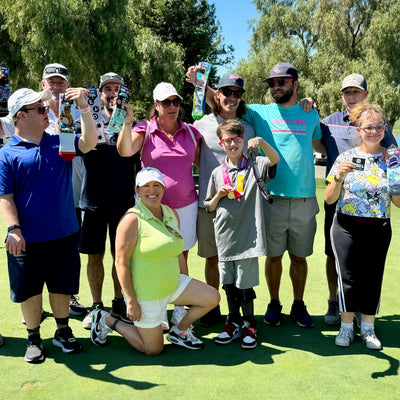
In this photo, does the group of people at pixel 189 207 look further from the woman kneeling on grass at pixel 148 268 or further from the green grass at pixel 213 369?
the green grass at pixel 213 369

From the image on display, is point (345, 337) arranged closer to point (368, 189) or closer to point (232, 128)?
point (368, 189)

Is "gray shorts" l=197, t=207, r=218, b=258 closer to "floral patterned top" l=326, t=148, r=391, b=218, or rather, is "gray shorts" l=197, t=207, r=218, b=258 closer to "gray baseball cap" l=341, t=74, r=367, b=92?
"floral patterned top" l=326, t=148, r=391, b=218

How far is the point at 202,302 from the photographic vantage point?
3.59m

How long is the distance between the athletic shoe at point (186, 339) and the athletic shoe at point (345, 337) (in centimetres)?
115

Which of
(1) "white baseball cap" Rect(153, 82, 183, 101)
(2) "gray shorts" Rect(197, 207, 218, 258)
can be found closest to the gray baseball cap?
(1) "white baseball cap" Rect(153, 82, 183, 101)

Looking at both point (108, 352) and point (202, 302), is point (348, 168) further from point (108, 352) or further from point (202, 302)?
point (108, 352)

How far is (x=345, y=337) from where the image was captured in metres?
3.66

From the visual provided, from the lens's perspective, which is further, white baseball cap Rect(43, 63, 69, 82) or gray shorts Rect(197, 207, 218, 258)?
white baseball cap Rect(43, 63, 69, 82)

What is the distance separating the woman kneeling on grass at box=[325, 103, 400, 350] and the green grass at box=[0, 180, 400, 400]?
0.32 meters

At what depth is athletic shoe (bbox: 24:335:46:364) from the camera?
3.25m

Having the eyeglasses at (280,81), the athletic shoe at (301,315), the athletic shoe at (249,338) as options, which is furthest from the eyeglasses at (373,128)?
the athletic shoe at (249,338)

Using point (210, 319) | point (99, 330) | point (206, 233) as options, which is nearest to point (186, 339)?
point (210, 319)

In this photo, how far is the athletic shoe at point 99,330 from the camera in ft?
11.6

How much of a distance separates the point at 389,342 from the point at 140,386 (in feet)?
7.16
